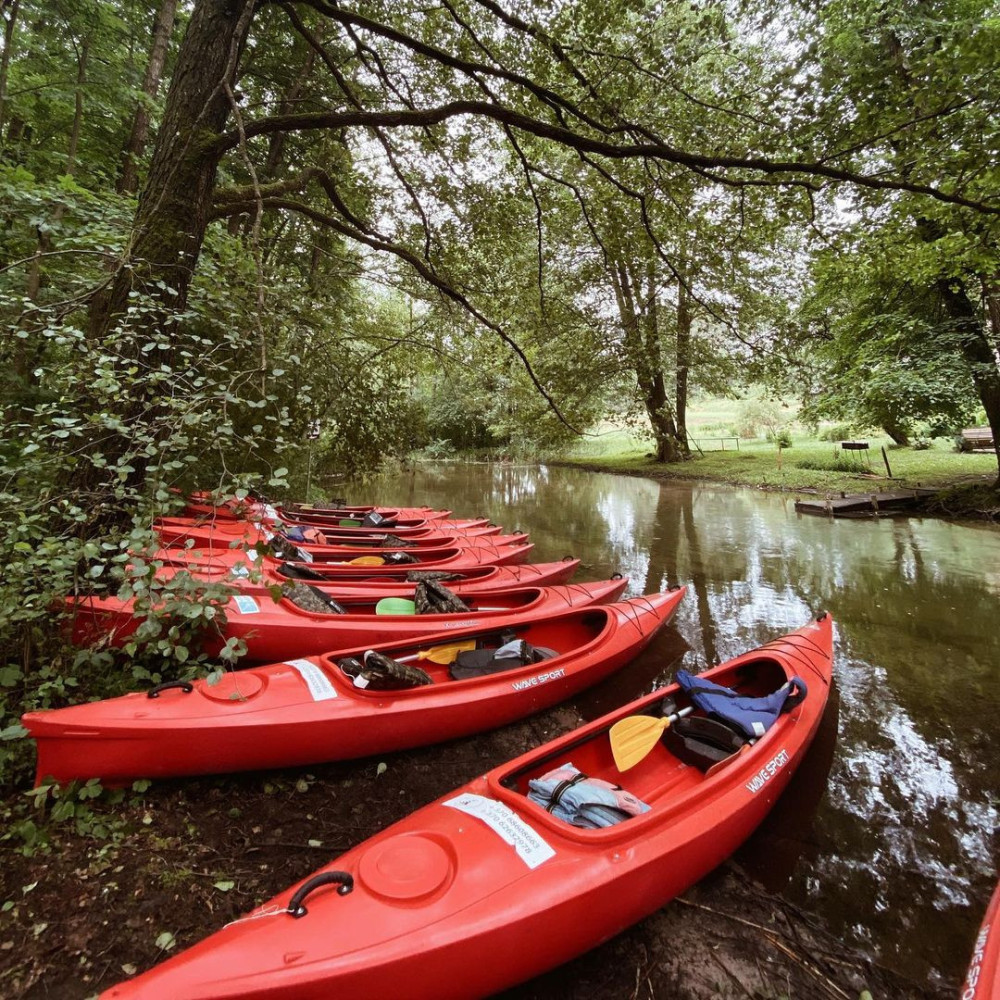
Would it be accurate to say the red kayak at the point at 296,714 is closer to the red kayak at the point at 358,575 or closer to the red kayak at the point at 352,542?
the red kayak at the point at 358,575

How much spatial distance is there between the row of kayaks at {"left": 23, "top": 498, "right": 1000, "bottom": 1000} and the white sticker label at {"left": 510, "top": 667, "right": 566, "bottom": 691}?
0.01 meters

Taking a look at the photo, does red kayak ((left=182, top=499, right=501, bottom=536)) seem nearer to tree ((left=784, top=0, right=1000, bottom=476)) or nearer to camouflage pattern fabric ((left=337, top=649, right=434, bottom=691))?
camouflage pattern fabric ((left=337, top=649, right=434, bottom=691))

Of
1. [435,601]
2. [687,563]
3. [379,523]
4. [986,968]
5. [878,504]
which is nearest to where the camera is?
[986,968]

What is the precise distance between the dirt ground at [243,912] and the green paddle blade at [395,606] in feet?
6.12

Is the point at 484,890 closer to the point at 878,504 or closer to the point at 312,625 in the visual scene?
the point at 312,625

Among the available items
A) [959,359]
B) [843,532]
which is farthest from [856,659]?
[959,359]

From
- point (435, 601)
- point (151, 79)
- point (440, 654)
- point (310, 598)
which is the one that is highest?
point (151, 79)

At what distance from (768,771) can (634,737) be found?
678 mm

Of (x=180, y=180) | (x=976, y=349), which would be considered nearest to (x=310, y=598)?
(x=180, y=180)

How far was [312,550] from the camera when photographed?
5906 millimetres

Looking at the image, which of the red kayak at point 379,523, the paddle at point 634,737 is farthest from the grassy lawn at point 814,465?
the paddle at point 634,737

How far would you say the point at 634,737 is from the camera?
273 centimetres

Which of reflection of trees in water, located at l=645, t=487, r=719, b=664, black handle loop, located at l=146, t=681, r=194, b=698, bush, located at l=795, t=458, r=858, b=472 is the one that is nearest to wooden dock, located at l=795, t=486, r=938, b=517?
reflection of trees in water, located at l=645, t=487, r=719, b=664

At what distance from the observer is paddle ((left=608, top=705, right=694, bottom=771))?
8.63 ft
